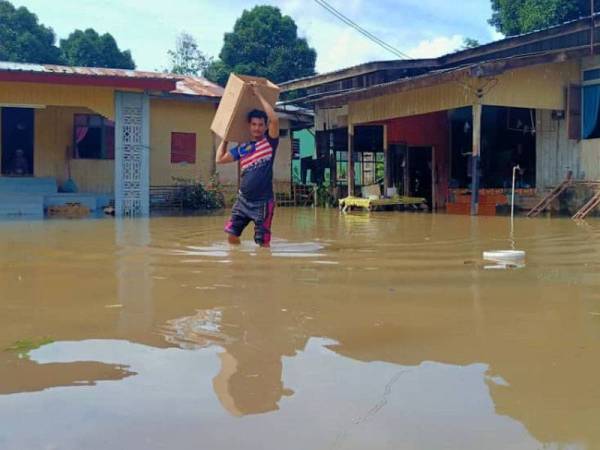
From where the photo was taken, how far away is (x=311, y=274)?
5.39m

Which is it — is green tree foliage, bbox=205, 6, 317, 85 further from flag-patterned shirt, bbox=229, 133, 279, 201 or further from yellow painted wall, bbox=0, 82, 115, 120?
flag-patterned shirt, bbox=229, 133, 279, 201

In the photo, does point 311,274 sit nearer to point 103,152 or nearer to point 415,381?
point 415,381

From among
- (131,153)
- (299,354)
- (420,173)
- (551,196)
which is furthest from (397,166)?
(299,354)

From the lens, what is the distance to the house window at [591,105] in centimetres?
1435

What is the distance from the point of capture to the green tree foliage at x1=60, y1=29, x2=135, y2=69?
113 feet

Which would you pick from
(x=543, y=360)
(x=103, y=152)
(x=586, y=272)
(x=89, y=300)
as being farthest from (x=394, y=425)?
(x=103, y=152)

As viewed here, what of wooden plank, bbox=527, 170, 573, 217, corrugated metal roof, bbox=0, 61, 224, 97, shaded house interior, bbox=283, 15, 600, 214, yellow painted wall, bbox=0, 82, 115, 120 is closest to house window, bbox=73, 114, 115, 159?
corrugated metal roof, bbox=0, 61, 224, 97

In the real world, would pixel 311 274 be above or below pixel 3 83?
below

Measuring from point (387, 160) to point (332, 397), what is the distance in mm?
15713

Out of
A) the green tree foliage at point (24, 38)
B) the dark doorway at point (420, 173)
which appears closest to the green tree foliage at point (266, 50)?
the green tree foliage at point (24, 38)

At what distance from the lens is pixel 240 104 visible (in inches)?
255

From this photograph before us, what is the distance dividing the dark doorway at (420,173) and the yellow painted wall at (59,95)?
27.0ft

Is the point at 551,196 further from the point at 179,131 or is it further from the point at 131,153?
the point at 179,131

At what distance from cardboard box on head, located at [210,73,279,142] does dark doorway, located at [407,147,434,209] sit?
12587 mm
